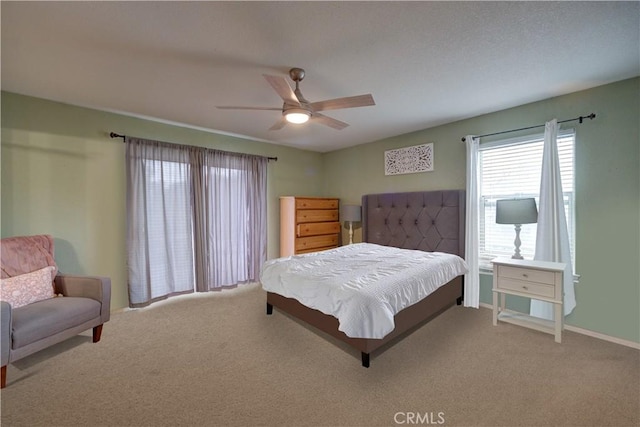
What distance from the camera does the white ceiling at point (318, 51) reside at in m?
1.60

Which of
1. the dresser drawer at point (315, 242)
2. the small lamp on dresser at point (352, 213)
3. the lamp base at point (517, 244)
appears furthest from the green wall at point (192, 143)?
the dresser drawer at point (315, 242)

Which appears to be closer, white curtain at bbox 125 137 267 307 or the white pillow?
the white pillow

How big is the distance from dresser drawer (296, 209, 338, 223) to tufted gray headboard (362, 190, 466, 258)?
737 mm

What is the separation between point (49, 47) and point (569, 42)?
3.83 m

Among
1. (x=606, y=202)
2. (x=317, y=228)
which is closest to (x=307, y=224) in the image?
(x=317, y=228)

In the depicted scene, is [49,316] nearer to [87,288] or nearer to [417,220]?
[87,288]

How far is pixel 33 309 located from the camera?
217cm

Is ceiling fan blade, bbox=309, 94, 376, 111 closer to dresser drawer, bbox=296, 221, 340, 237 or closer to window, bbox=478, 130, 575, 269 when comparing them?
window, bbox=478, 130, 575, 269

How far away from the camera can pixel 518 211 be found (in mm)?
2807

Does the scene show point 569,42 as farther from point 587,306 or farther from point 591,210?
point 587,306

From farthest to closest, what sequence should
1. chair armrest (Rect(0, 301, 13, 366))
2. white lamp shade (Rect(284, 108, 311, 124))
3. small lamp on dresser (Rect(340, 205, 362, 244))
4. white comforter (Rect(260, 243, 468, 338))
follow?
small lamp on dresser (Rect(340, 205, 362, 244)) → white lamp shade (Rect(284, 108, 311, 124)) → white comforter (Rect(260, 243, 468, 338)) → chair armrest (Rect(0, 301, 13, 366))

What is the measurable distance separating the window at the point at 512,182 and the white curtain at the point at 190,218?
335cm

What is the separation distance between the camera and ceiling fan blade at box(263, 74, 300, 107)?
1816 millimetres

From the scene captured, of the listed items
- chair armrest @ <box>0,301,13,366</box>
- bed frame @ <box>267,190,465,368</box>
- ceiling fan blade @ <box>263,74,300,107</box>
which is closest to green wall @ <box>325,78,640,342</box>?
bed frame @ <box>267,190,465,368</box>
